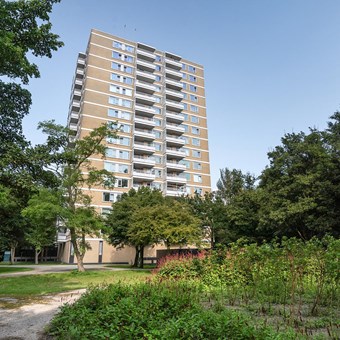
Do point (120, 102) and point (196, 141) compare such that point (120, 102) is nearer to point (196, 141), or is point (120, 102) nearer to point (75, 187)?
point (196, 141)

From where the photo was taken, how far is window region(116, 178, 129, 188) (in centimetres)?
4753

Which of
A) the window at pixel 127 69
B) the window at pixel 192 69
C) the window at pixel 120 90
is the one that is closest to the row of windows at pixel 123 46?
the window at pixel 127 69

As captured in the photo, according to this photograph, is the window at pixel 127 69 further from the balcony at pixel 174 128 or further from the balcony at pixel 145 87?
the balcony at pixel 174 128

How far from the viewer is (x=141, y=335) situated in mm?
4715

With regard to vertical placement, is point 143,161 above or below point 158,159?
below

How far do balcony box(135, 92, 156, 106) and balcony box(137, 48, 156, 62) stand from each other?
835cm

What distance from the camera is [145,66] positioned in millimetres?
57531

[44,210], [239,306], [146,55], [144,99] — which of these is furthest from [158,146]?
[239,306]

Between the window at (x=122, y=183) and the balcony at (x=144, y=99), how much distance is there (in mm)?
16299

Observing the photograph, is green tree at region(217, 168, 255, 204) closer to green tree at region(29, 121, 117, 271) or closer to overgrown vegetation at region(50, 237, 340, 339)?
green tree at region(29, 121, 117, 271)

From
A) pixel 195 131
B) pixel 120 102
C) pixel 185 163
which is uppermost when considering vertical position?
pixel 120 102

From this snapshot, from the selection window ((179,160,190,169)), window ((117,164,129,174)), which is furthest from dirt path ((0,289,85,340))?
window ((179,160,190,169))

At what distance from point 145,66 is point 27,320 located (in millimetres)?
56192

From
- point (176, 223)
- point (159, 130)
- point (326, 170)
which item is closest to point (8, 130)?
point (176, 223)
